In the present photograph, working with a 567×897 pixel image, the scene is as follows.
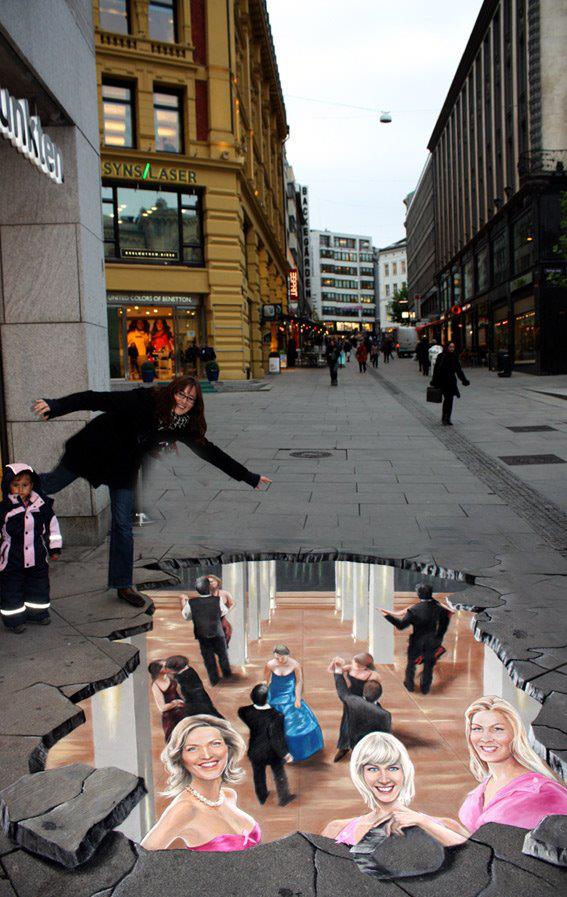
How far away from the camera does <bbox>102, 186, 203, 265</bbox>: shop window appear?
86.7ft

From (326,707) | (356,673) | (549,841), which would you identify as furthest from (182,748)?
(549,841)

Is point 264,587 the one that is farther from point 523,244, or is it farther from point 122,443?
point 523,244

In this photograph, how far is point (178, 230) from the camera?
27.1 m

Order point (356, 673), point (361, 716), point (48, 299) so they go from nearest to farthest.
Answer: point (361, 716)
point (356, 673)
point (48, 299)

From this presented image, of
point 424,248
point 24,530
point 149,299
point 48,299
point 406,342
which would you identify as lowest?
point 24,530

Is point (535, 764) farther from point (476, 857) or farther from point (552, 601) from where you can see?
point (552, 601)

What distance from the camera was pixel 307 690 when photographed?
403cm

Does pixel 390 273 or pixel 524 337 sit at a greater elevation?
pixel 390 273

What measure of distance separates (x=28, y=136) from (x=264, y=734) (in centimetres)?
478

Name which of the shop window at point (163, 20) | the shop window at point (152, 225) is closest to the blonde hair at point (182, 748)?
the shop window at point (152, 225)

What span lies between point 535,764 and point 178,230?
2599cm

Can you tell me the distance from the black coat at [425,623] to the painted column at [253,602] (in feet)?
2.92

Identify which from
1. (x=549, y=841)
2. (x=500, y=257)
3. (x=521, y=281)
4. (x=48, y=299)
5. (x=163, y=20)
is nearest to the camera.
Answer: (x=549, y=841)

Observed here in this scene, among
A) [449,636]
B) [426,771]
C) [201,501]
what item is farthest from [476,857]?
[201,501]
